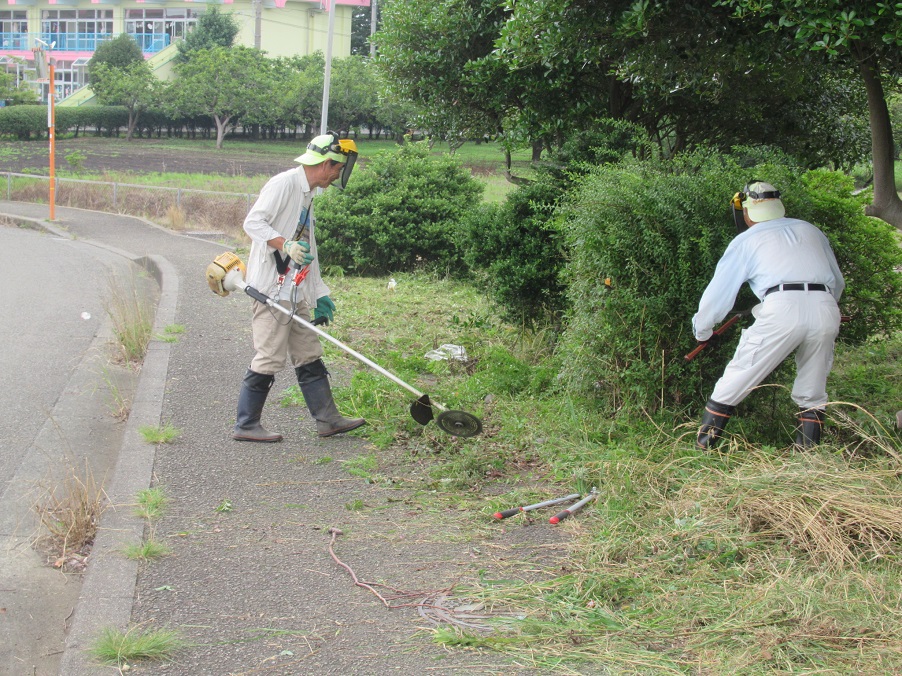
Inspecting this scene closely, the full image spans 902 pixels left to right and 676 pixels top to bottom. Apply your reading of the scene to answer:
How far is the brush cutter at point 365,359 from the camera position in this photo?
5.79m

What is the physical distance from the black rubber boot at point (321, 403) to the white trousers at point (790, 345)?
2.35 meters

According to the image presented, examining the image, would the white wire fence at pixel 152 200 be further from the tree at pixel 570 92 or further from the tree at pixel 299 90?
the tree at pixel 299 90

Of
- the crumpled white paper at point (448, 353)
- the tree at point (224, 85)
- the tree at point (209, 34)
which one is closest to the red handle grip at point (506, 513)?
the crumpled white paper at point (448, 353)

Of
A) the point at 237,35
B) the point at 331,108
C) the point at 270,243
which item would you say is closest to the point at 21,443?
the point at 270,243

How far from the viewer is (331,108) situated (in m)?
50.6

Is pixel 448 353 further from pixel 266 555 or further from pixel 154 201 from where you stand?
pixel 154 201

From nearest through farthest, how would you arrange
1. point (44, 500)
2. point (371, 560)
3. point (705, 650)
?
point (705, 650) < point (371, 560) < point (44, 500)

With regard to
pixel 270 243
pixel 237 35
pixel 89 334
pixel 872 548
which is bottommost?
pixel 89 334

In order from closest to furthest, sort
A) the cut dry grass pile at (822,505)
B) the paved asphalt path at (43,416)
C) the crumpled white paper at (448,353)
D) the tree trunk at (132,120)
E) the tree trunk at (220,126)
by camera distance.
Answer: the cut dry grass pile at (822,505)
the paved asphalt path at (43,416)
the crumpled white paper at (448,353)
the tree trunk at (220,126)
the tree trunk at (132,120)

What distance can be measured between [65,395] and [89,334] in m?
2.44

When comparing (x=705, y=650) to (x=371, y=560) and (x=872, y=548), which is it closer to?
(x=872, y=548)

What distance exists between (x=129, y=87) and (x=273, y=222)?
1965 inches

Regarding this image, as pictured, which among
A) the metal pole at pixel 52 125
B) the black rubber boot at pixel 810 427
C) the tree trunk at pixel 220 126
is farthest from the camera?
the tree trunk at pixel 220 126

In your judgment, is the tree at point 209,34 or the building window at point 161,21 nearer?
the tree at point 209,34
